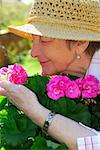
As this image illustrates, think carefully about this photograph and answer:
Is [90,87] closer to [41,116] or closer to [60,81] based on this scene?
[60,81]

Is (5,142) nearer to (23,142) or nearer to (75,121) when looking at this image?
(23,142)

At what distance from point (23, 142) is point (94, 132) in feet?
1.04

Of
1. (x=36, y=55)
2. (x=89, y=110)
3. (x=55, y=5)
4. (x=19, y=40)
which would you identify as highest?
(x=55, y=5)

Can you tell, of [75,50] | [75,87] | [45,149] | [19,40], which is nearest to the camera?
[45,149]

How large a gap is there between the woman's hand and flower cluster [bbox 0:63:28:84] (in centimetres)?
24

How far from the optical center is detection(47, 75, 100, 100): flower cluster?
→ 2.22 m

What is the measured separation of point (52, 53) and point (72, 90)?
25cm

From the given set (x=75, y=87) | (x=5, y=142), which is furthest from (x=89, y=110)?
(x=5, y=142)

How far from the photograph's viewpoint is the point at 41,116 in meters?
2.07

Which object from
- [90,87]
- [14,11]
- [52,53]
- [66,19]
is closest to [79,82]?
[90,87]

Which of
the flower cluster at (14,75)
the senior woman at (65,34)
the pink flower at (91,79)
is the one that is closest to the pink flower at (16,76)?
the flower cluster at (14,75)

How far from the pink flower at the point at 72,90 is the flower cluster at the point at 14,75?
10.4 inches

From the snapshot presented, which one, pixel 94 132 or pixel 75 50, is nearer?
pixel 94 132

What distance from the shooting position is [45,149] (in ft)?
6.64
